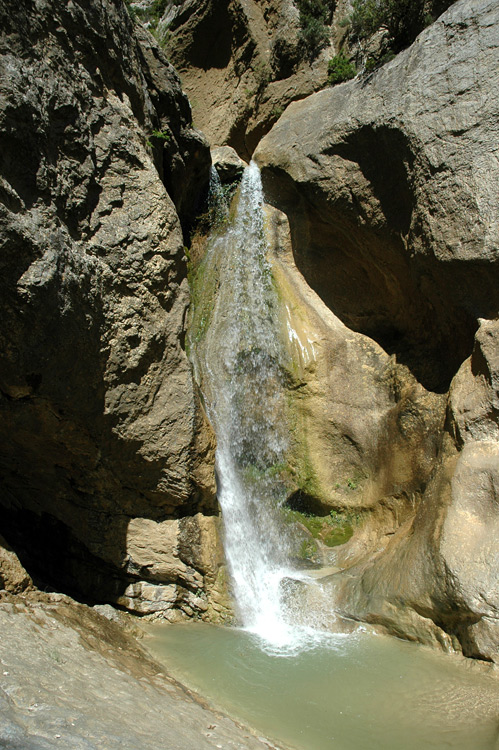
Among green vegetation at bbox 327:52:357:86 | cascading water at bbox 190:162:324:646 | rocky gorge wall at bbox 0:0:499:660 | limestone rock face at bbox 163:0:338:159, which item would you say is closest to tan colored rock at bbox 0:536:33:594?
rocky gorge wall at bbox 0:0:499:660

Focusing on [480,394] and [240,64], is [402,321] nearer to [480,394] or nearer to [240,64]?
[480,394]

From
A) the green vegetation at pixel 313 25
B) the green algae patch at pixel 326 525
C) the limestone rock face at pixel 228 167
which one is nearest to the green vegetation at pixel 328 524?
the green algae patch at pixel 326 525

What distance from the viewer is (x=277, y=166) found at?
8.33 metres

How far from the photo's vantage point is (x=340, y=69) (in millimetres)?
9383

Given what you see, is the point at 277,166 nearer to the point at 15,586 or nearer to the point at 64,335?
the point at 64,335

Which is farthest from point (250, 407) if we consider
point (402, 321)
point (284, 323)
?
point (402, 321)

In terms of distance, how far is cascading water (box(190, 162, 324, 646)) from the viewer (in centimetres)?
637

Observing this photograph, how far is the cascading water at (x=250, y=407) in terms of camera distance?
251 inches

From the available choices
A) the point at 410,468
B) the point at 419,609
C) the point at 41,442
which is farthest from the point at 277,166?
the point at 419,609

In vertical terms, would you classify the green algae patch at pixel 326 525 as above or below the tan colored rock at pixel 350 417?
below

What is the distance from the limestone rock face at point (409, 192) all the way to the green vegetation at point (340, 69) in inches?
42.1

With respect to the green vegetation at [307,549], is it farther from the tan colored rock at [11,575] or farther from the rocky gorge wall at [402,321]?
the tan colored rock at [11,575]

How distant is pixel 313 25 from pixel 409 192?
5233mm

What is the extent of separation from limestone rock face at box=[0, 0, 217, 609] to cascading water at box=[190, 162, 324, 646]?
674mm
